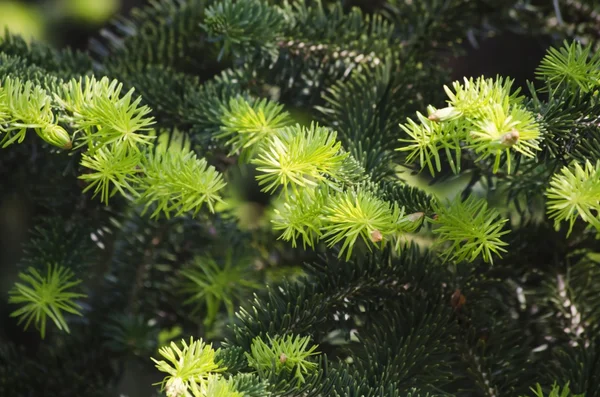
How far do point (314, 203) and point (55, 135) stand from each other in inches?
8.1

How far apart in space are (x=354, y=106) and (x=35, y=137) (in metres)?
0.33

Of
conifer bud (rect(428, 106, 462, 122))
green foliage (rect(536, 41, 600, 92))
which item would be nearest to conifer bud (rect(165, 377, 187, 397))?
conifer bud (rect(428, 106, 462, 122))

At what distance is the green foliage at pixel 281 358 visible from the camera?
1.51 ft

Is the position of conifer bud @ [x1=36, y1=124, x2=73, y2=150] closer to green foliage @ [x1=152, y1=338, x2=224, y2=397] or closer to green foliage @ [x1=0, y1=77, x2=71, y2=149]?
green foliage @ [x1=0, y1=77, x2=71, y2=149]

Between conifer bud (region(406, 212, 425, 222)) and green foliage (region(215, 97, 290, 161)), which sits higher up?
green foliage (region(215, 97, 290, 161))

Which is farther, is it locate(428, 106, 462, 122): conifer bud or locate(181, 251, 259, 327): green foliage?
locate(181, 251, 259, 327): green foliage

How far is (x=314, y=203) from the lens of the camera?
46cm

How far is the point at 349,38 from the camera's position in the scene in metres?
0.66

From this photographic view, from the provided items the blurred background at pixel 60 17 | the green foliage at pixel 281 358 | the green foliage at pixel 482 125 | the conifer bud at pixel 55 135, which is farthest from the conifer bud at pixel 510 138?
the blurred background at pixel 60 17

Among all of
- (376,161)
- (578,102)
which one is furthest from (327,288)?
(578,102)

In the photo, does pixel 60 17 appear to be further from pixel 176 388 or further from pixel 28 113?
pixel 176 388


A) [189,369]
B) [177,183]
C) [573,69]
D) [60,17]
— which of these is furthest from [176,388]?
[60,17]

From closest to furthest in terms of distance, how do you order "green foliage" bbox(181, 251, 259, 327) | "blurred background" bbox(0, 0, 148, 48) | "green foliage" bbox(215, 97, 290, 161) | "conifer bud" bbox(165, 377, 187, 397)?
"conifer bud" bbox(165, 377, 187, 397)
"green foliage" bbox(215, 97, 290, 161)
"green foliage" bbox(181, 251, 259, 327)
"blurred background" bbox(0, 0, 148, 48)

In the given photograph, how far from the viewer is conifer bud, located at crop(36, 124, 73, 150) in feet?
1.56
